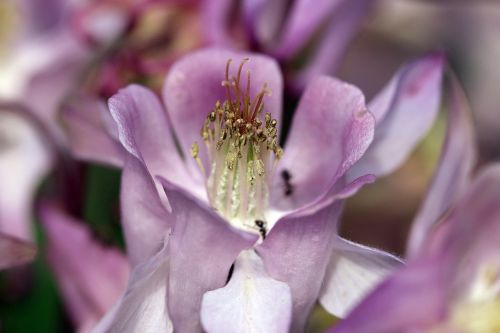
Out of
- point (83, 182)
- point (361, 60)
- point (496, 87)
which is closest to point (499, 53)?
point (496, 87)

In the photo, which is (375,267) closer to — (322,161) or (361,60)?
(322,161)

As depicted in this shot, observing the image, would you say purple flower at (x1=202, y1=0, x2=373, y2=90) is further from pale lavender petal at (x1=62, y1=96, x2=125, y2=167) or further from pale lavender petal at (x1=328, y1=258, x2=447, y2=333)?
pale lavender petal at (x1=328, y1=258, x2=447, y2=333)

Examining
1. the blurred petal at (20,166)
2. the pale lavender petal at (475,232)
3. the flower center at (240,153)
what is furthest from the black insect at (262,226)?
the blurred petal at (20,166)

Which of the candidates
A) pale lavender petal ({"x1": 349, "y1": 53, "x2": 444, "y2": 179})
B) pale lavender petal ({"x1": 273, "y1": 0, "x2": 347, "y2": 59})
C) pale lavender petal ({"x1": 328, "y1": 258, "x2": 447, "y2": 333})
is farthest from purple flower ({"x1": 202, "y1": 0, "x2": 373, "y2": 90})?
pale lavender petal ({"x1": 328, "y1": 258, "x2": 447, "y2": 333})

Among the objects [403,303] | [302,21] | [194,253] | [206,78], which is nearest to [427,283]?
[403,303]

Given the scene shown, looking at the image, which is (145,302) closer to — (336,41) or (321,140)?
(321,140)

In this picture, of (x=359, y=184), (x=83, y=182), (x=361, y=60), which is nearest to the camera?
(x=359, y=184)
